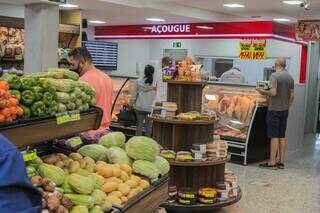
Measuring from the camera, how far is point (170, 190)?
5.01 meters

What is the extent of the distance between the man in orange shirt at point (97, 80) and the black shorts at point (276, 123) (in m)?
3.97

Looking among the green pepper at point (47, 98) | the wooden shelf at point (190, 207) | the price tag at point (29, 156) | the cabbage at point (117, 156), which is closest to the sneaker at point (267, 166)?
the wooden shelf at point (190, 207)

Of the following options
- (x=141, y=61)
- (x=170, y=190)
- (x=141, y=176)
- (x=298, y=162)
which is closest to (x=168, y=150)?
(x=170, y=190)

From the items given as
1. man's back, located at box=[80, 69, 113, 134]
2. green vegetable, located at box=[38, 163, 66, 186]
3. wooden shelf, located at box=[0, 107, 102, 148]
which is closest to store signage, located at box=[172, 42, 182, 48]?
man's back, located at box=[80, 69, 113, 134]

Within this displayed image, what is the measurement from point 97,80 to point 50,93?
174cm

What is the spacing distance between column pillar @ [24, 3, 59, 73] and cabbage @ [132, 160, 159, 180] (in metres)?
4.15

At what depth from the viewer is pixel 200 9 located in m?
10.3

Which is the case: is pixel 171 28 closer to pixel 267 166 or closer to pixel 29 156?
pixel 267 166

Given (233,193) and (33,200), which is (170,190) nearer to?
(233,193)

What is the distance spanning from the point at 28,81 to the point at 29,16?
4788 millimetres

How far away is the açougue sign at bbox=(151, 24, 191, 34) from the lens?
39.6 feet

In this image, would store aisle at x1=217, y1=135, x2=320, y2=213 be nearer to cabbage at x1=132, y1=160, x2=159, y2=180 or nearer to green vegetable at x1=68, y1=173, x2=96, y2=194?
cabbage at x1=132, y1=160, x2=159, y2=180

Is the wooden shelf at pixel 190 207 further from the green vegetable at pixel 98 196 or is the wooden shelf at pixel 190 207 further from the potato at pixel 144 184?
the green vegetable at pixel 98 196

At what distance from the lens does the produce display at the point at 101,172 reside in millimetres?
2539
